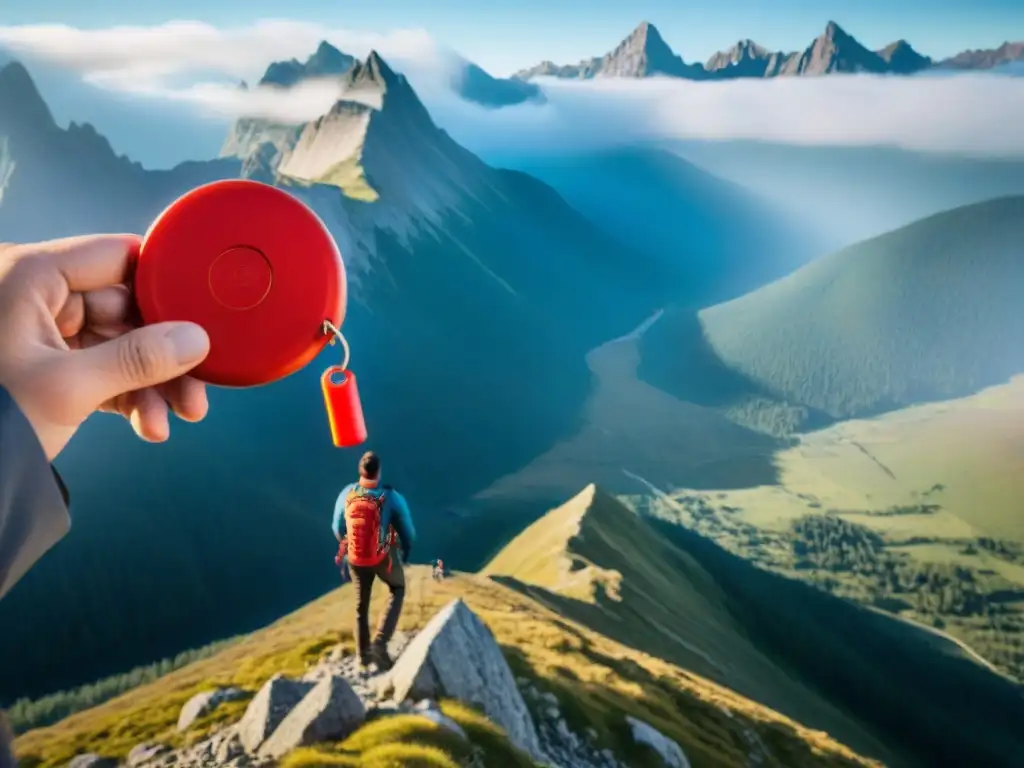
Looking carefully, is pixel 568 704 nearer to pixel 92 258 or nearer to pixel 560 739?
pixel 560 739

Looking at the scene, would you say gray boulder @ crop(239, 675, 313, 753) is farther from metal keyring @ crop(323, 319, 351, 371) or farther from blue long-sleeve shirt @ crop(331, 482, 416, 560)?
metal keyring @ crop(323, 319, 351, 371)

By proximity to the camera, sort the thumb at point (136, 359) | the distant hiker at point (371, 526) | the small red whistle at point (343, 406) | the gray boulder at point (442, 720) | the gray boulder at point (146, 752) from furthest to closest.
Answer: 1. the gray boulder at point (146, 752)
2. the gray boulder at point (442, 720)
3. the distant hiker at point (371, 526)
4. the small red whistle at point (343, 406)
5. the thumb at point (136, 359)

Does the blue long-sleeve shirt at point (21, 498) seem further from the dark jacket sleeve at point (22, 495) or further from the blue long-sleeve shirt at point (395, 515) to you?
the blue long-sleeve shirt at point (395, 515)

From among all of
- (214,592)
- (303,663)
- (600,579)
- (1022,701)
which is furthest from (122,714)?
(1022,701)

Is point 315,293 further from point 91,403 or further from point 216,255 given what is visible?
point 91,403

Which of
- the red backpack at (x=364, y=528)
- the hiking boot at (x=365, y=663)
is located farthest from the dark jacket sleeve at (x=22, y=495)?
the hiking boot at (x=365, y=663)

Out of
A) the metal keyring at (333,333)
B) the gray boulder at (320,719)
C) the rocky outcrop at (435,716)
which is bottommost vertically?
the rocky outcrop at (435,716)

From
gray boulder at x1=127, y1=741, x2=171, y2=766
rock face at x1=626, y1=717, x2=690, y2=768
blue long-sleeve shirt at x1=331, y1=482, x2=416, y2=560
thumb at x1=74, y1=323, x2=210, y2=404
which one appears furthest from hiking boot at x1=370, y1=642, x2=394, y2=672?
thumb at x1=74, y1=323, x2=210, y2=404
